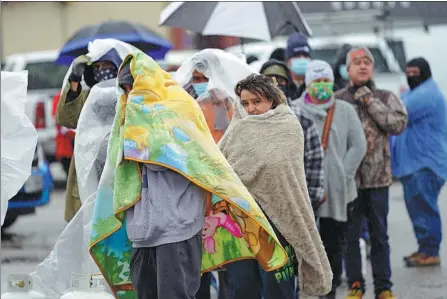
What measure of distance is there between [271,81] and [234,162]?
55 centimetres

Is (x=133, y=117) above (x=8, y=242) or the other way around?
above

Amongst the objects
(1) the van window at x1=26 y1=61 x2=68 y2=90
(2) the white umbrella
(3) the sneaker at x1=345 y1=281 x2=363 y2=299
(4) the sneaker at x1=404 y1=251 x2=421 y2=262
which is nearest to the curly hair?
(2) the white umbrella

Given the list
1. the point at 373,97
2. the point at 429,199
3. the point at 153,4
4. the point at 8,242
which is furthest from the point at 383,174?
the point at 153,4

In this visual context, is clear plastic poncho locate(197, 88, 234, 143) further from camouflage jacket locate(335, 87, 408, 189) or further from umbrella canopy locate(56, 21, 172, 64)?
umbrella canopy locate(56, 21, 172, 64)

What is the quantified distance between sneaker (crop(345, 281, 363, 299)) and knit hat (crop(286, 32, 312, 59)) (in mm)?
2445

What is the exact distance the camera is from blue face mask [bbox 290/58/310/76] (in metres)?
9.83

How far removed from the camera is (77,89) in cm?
830

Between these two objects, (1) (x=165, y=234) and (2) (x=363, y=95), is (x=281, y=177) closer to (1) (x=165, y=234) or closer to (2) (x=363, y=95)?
(1) (x=165, y=234)

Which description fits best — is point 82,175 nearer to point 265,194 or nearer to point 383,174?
point 265,194

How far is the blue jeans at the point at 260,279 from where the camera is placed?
6777 millimetres

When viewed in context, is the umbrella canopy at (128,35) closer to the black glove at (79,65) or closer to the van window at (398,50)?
the black glove at (79,65)

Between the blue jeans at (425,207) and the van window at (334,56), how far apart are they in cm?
953

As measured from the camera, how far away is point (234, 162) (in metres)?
6.82

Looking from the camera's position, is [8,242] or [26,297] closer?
[26,297]
